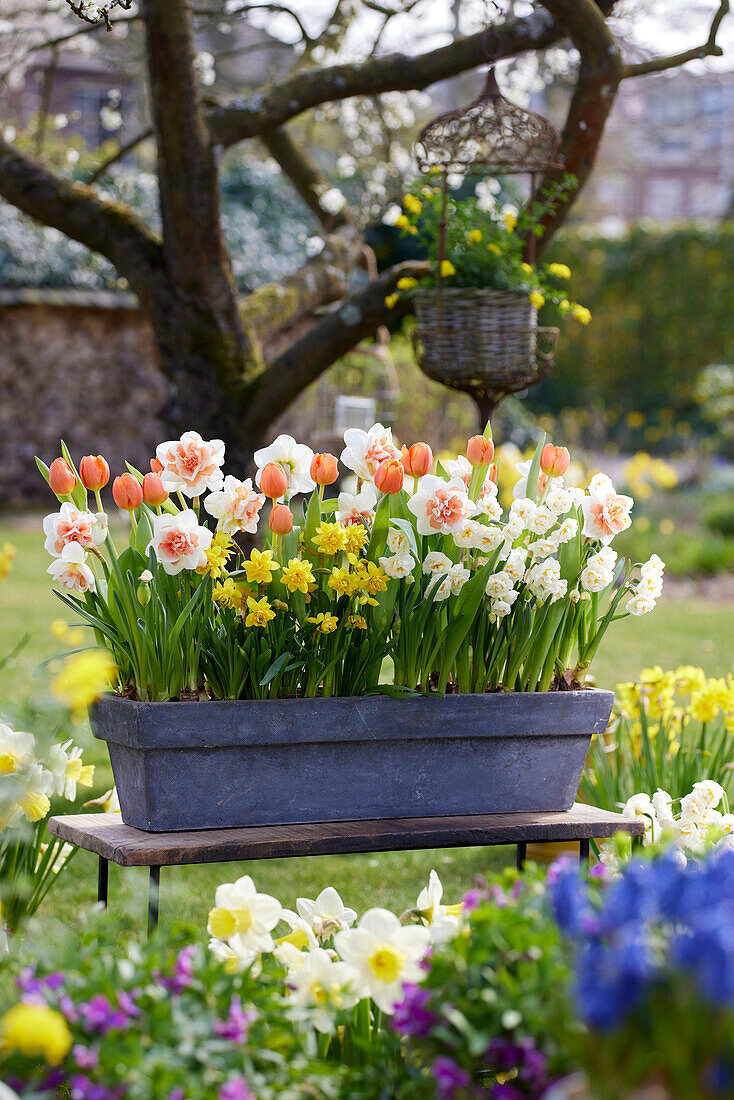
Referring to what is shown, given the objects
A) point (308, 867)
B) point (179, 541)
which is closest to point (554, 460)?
point (179, 541)

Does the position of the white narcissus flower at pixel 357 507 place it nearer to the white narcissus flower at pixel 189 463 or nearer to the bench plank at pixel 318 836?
the white narcissus flower at pixel 189 463

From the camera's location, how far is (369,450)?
179 cm

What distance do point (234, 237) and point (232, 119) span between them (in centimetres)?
700

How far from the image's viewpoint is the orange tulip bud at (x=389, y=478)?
169cm

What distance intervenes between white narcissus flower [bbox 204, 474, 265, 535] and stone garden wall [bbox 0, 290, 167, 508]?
7848mm

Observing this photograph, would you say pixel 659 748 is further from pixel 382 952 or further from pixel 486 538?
pixel 382 952

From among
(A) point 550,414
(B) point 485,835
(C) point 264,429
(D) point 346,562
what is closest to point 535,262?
(C) point 264,429

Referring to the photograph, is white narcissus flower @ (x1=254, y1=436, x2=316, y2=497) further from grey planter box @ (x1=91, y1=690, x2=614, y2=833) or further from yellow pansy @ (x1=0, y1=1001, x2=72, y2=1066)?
yellow pansy @ (x1=0, y1=1001, x2=72, y2=1066)

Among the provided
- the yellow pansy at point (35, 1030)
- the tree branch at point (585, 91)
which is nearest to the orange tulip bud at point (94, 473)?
the yellow pansy at point (35, 1030)

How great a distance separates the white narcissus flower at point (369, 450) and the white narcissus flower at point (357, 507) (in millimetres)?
36

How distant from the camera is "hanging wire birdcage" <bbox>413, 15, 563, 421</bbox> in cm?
267

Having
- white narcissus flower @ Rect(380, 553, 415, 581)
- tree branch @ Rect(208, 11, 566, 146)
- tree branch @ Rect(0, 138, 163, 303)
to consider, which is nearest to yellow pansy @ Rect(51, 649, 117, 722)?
white narcissus flower @ Rect(380, 553, 415, 581)

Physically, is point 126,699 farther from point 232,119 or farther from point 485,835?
point 232,119

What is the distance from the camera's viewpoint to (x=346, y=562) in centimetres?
175
